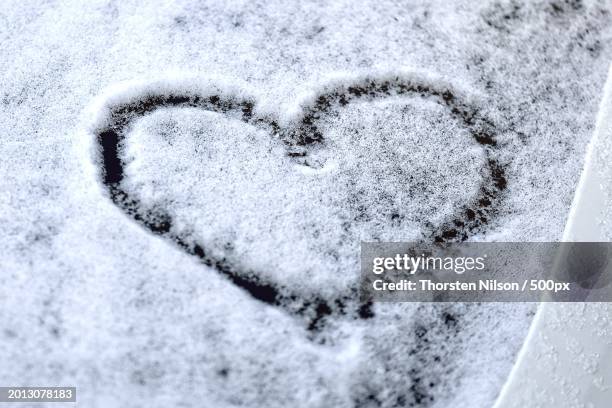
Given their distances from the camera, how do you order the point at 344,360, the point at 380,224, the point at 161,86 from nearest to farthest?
1. the point at 344,360
2. the point at 380,224
3. the point at 161,86

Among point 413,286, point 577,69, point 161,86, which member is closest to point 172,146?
point 161,86

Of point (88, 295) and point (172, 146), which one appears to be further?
point (172, 146)

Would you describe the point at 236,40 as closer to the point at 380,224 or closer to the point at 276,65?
the point at 276,65

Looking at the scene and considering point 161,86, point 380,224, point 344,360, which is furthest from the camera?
point 161,86

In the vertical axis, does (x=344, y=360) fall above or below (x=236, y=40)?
A: below
